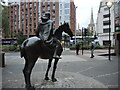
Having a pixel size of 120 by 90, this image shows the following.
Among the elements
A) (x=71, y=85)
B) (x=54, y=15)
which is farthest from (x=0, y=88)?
(x=54, y=15)

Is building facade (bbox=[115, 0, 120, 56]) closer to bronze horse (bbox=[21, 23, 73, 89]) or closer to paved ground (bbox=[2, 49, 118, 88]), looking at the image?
paved ground (bbox=[2, 49, 118, 88])

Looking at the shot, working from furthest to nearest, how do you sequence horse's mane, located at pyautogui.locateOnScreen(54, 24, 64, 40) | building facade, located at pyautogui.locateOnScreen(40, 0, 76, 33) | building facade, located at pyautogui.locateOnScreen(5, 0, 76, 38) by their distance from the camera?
building facade, located at pyautogui.locateOnScreen(5, 0, 76, 38) < building facade, located at pyautogui.locateOnScreen(40, 0, 76, 33) < horse's mane, located at pyautogui.locateOnScreen(54, 24, 64, 40)

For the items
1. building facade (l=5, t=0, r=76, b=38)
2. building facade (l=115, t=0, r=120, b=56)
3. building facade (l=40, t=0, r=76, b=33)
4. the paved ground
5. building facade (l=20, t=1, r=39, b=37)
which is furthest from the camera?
building facade (l=20, t=1, r=39, b=37)

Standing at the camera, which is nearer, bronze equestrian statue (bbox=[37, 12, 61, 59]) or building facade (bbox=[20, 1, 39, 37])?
bronze equestrian statue (bbox=[37, 12, 61, 59])

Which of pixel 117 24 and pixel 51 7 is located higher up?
pixel 51 7

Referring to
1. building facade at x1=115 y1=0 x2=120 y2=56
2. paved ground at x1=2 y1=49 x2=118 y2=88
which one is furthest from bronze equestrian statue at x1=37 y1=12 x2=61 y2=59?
building facade at x1=115 y1=0 x2=120 y2=56

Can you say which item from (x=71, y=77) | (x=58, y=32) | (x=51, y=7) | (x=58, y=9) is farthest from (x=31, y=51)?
(x=58, y=9)

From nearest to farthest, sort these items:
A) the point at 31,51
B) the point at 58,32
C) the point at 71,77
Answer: the point at 31,51 < the point at 58,32 < the point at 71,77

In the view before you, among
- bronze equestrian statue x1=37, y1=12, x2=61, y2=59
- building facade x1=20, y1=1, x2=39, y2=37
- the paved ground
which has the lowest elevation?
the paved ground

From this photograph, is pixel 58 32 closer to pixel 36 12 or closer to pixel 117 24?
pixel 117 24

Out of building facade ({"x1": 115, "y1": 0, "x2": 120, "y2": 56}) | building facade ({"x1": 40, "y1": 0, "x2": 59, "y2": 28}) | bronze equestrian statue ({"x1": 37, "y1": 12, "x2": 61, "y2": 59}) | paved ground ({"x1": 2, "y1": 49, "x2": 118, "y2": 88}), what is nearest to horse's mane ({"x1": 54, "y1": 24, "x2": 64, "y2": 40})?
bronze equestrian statue ({"x1": 37, "y1": 12, "x2": 61, "y2": 59})

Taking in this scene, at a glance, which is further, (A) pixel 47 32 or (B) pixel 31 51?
(A) pixel 47 32

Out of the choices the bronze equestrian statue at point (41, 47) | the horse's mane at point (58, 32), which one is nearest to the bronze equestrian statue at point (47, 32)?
the bronze equestrian statue at point (41, 47)

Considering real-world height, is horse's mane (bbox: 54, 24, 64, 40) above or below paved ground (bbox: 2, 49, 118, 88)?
above
